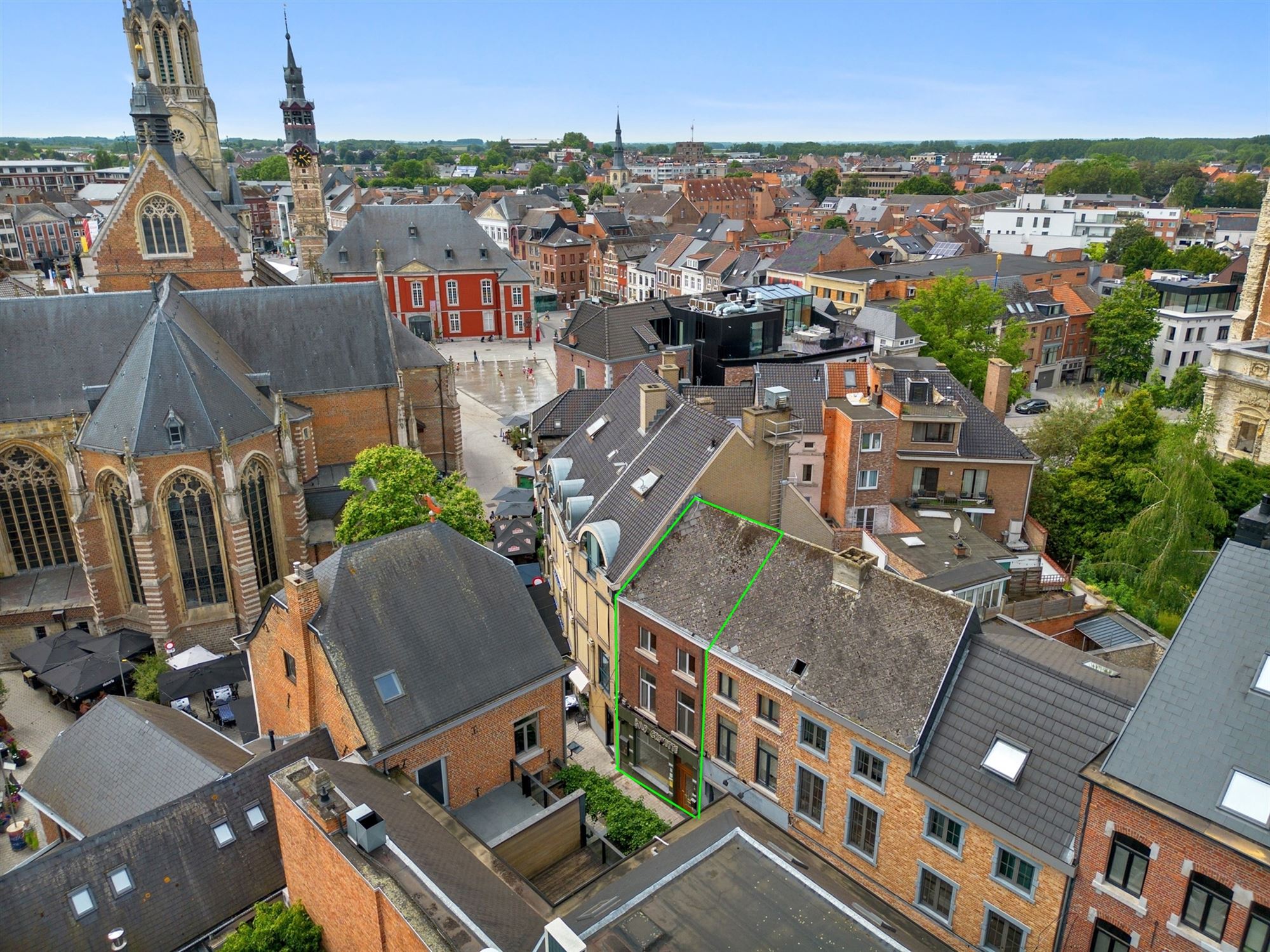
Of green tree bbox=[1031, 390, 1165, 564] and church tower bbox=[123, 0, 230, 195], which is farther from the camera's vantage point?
church tower bbox=[123, 0, 230, 195]

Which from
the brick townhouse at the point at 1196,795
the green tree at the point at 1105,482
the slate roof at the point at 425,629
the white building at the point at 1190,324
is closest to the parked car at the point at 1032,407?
the white building at the point at 1190,324

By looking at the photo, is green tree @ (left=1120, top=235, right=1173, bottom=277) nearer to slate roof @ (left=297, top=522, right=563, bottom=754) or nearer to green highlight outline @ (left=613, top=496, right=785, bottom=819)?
green highlight outline @ (left=613, top=496, right=785, bottom=819)

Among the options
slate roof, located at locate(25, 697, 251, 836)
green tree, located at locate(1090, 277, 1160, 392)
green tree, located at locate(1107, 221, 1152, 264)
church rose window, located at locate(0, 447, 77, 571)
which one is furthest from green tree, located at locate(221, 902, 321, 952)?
green tree, located at locate(1107, 221, 1152, 264)

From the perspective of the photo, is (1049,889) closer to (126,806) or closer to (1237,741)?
(1237,741)

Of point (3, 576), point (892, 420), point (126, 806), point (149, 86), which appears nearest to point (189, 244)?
point (149, 86)

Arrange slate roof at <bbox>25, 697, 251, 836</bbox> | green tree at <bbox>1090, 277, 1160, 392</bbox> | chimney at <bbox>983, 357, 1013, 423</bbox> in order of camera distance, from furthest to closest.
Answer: green tree at <bbox>1090, 277, 1160, 392</bbox> → chimney at <bbox>983, 357, 1013, 423</bbox> → slate roof at <bbox>25, 697, 251, 836</bbox>

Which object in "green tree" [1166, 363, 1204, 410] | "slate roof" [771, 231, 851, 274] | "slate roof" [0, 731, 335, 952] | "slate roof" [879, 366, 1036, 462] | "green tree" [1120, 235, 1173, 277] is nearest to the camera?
"slate roof" [0, 731, 335, 952]

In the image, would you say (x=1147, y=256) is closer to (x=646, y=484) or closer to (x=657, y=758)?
(x=646, y=484)
